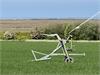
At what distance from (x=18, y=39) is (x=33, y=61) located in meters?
16.8

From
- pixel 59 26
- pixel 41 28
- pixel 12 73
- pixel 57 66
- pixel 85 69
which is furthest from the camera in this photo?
pixel 41 28

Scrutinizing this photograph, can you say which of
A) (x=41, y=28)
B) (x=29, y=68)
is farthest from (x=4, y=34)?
(x=29, y=68)

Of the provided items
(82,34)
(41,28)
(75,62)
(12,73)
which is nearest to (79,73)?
(12,73)

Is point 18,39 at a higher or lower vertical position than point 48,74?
lower

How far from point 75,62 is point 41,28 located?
2215 centimetres

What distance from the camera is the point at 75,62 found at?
13375mm

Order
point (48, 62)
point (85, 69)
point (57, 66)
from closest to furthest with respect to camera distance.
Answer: point (85, 69)
point (57, 66)
point (48, 62)

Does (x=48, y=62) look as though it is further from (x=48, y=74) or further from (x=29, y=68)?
(x=48, y=74)

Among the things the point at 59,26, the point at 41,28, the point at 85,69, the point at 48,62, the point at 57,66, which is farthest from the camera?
A: the point at 41,28

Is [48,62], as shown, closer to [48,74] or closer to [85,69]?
[85,69]

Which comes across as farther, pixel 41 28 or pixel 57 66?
pixel 41 28

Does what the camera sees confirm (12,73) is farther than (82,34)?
No

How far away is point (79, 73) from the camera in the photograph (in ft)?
33.5

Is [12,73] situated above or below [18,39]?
above
